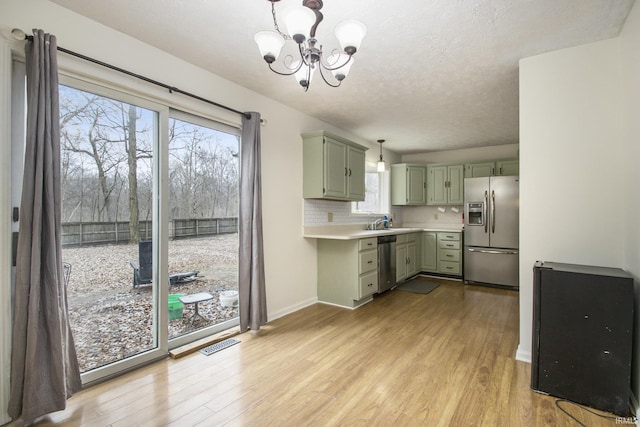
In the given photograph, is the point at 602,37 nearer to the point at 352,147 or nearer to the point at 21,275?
the point at 352,147

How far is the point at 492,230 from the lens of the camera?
16.0 feet

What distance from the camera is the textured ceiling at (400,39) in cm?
190

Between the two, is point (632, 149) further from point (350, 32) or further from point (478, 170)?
point (478, 170)

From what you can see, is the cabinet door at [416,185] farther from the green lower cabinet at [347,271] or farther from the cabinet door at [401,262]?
the green lower cabinet at [347,271]

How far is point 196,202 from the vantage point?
283 cm

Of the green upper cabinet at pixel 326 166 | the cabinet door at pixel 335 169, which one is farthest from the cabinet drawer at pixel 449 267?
the cabinet door at pixel 335 169

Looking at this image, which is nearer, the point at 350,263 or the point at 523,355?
the point at 523,355

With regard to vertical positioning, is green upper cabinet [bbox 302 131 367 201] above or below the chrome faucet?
above

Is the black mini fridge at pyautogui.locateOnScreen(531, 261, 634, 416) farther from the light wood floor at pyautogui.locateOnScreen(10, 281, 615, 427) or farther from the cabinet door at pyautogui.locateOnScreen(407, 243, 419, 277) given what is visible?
the cabinet door at pyautogui.locateOnScreen(407, 243, 419, 277)

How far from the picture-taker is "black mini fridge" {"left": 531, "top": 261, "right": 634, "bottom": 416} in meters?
1.80

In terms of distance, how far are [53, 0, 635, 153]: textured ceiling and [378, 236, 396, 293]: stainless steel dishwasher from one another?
1.88 meters

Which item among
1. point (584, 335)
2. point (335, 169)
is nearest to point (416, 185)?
point (335, 169)

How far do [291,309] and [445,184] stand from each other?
13.1ft

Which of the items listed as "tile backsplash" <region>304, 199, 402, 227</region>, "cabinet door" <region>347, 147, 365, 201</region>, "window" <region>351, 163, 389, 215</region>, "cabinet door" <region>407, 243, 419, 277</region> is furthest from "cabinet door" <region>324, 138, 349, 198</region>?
"cabinet door" <region>407, 243, 419, 277</region>
